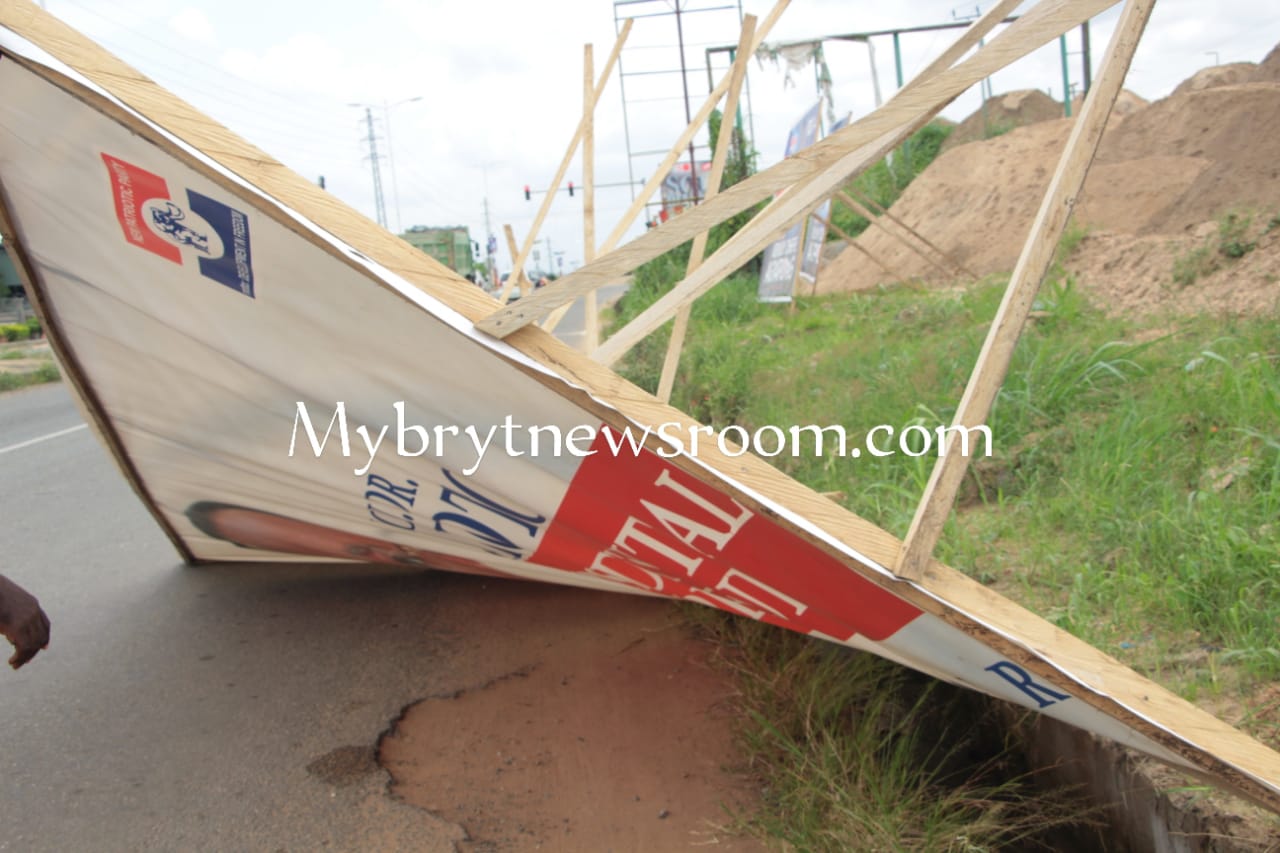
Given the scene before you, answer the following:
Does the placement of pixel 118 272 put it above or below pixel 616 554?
above

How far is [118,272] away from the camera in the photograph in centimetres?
263

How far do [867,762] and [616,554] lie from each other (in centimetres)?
90

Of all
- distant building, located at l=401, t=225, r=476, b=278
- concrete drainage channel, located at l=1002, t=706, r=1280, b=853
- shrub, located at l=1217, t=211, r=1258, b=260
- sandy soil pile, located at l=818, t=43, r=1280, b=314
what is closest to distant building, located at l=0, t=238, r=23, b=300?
distant building, located at l=401, t=225, r=476, b=278

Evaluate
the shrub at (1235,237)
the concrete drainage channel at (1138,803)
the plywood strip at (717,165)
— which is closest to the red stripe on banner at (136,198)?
the plywood strip at (717,165)

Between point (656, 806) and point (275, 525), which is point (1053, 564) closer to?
point (656, 806)

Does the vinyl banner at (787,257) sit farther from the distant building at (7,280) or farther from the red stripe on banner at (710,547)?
the distant building at (7,280)

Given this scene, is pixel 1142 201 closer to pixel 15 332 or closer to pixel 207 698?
pixel 207 698

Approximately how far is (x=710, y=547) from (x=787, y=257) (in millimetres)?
9533

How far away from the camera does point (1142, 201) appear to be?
28.7ft

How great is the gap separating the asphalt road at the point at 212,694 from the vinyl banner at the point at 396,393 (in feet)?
2.62

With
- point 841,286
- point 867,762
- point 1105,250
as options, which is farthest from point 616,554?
point 841,286

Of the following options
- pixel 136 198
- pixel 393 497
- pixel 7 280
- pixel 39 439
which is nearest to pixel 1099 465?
pixel 393 497

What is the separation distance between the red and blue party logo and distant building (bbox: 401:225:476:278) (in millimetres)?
32366

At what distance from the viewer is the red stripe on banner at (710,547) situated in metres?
2.29
